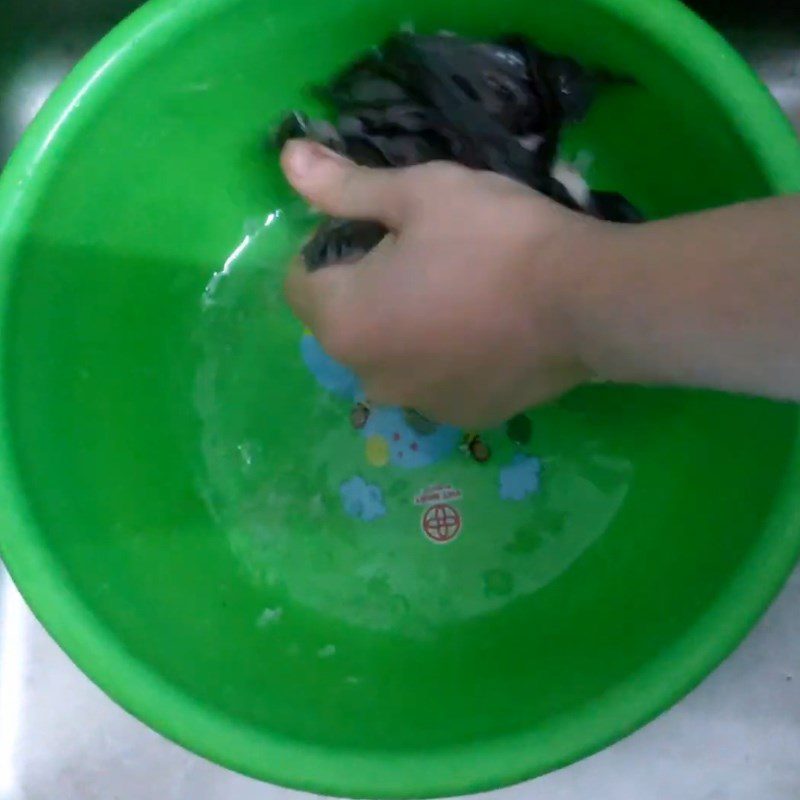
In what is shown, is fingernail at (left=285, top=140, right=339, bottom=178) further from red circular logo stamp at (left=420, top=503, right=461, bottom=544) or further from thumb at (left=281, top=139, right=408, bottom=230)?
red circular logo stamp at (left=420, top=503, right=461, bottom=544)

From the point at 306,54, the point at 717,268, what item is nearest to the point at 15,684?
the point at 306,54

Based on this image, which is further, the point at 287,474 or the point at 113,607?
the point at 287,474

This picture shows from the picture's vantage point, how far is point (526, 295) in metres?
0.52

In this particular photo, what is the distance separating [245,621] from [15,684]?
0.79ft

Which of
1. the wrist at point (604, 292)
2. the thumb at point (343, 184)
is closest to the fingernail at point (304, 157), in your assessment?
the thumb at point (343, 184)

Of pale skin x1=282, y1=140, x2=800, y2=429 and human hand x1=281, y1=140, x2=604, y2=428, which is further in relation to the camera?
human hand x1=281, y1=140, x2=604, y2=428

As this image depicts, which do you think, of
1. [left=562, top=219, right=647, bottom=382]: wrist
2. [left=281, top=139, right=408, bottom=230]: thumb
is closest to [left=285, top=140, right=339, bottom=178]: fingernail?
[left=281, top=139, right=408, bottom=230]: thumb

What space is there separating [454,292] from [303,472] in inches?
13.1

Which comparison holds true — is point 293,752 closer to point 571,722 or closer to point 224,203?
point 571,722

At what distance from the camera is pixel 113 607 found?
65cm

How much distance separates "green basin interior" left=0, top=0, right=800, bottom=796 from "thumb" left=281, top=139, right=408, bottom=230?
0.27ft

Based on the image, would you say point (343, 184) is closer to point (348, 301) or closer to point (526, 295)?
point (348, 301)

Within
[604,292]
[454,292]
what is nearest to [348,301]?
[454,292]

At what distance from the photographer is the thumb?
2.11 ft
